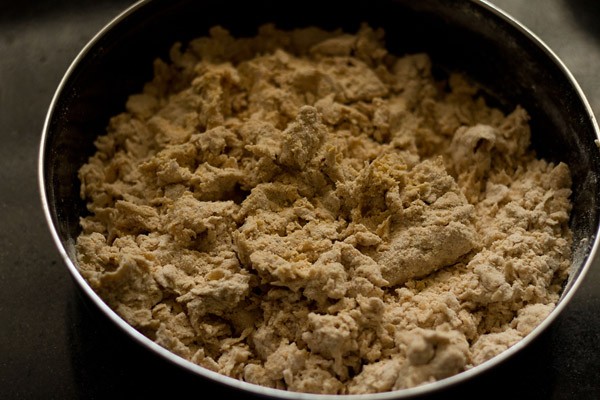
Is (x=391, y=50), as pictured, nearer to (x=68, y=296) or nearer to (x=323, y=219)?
(x=323, y=219)

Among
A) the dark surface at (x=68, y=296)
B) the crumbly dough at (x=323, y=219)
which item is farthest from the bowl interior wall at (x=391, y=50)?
the dark surface at (x=68, y=296)

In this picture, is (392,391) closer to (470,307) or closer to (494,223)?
(470,307)

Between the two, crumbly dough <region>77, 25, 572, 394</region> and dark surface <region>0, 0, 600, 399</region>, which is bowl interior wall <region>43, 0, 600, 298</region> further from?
dark surface <region>0, 0, 600, 399</region>

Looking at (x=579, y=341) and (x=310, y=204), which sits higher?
(x=310, y=204)

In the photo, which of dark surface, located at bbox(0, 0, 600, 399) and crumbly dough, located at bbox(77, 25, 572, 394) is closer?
crumbly dough, located at bbox(77, 25, 572, 394)

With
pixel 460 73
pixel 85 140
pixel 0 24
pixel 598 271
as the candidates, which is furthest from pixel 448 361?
pixel 0 24

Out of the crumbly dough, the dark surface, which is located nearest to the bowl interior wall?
the crumbly dough
